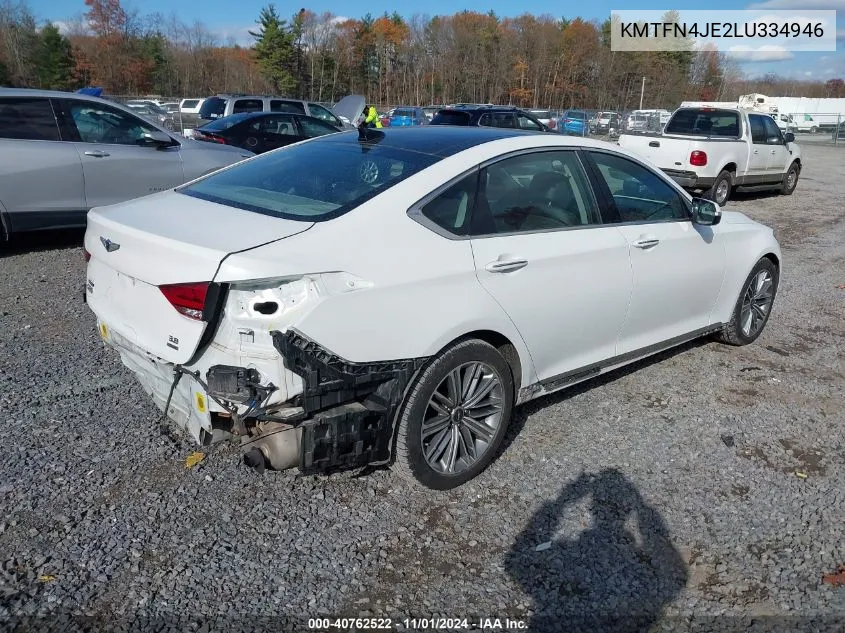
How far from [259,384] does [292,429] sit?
10.4 inches

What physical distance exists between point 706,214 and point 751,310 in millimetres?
1374

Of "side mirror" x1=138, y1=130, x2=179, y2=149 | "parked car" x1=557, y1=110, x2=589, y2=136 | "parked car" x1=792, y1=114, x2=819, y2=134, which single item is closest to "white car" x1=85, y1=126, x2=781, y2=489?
"side mirror" x1=138, y1=130, x2=179, y2=149

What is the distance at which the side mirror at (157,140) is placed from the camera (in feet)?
27.4

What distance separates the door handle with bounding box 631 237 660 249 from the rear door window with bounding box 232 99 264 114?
16341 millimetres

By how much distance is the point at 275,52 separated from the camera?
7069cm

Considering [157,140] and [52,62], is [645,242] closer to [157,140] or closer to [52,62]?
[157,140]

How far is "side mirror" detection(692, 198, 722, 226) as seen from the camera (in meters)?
4.52

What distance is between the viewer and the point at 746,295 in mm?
5363

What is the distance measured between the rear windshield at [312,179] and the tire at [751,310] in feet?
9.99

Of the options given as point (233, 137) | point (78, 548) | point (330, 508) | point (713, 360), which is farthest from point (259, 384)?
point (233, 137)

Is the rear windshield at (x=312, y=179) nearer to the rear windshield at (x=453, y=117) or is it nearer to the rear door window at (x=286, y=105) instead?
the rear windshield at (x=453, y=117)

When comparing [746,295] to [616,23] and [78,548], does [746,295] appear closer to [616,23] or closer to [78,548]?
[78,548]

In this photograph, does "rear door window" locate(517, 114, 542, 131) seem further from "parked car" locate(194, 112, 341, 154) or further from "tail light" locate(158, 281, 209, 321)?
"tail light" locate(158, 281, 209, 321)

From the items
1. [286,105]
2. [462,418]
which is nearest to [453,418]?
[462,418]
